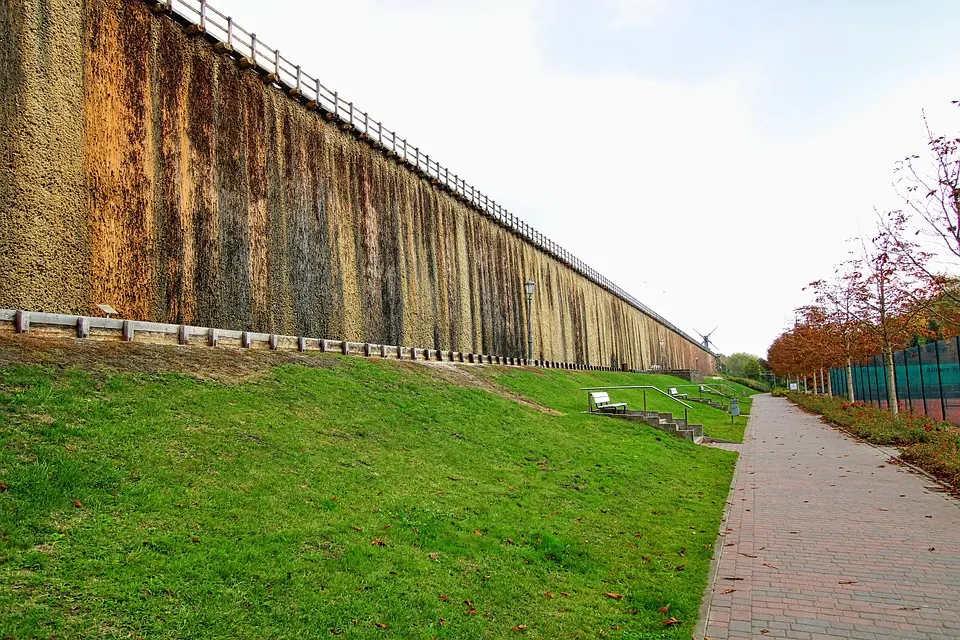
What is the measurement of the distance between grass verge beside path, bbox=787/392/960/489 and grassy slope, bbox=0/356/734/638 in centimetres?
543

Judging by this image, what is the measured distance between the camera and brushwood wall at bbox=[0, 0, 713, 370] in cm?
1116

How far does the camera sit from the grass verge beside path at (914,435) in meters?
12.5

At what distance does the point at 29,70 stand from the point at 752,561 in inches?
553

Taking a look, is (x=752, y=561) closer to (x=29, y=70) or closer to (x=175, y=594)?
(x=175, y=594)

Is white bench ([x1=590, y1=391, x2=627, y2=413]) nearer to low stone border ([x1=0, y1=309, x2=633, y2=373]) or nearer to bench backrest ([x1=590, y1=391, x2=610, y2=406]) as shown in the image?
bench backrest ([x1=590, y1=391, x2=610, y2=406])

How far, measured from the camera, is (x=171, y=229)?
545 inches

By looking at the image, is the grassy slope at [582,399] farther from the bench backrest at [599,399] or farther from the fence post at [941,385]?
the fence post at [941,385]

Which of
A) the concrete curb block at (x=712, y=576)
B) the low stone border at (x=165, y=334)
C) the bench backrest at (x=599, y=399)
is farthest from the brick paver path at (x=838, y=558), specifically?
the low stone border at (x=165, y=334)

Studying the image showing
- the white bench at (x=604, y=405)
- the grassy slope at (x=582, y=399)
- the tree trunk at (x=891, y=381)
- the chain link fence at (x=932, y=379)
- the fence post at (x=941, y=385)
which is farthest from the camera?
the tree trunk at (x=891, y=381)

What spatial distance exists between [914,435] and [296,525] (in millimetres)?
17179

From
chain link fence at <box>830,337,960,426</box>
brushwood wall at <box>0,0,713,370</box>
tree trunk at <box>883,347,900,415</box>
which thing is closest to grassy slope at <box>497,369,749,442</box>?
brushwood wall at <box>0,0,713,370</box>

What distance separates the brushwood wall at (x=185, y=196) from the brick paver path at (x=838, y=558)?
39.1 feet

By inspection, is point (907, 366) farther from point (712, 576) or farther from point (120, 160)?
point (120, 160)

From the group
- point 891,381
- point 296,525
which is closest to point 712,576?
point 296,525
